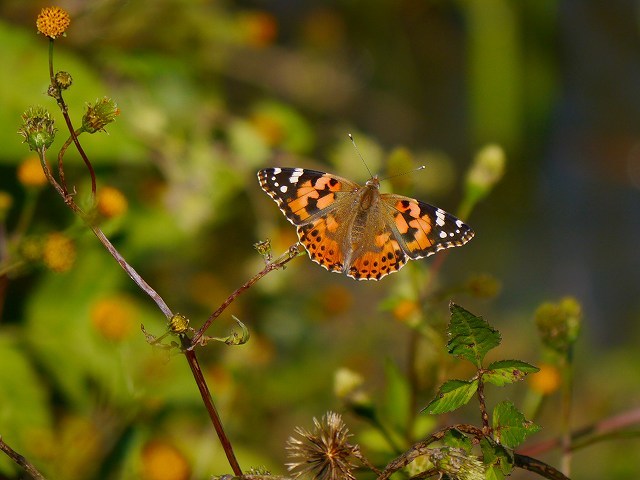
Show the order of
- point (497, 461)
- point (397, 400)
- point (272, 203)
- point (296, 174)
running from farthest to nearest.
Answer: point (272, 203) < point (296, 174) < point (397, 400) < point (497, 461)

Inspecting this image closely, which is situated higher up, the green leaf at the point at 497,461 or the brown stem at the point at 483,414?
the brown stem at the point at 483,414

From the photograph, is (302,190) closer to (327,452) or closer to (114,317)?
(114,317)

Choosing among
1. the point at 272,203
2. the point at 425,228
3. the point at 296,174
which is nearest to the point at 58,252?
the point at 296,174

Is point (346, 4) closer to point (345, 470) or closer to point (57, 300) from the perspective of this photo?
point (57, 300)

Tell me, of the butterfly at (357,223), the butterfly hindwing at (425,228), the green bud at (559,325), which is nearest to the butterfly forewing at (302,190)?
the butterfly at (357,223)

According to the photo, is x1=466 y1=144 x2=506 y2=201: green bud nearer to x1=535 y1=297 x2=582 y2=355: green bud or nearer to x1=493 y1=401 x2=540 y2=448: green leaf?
x1=535 y1=297 x2=582 y2=355: green bud

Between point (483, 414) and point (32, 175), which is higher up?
point (32, 175)

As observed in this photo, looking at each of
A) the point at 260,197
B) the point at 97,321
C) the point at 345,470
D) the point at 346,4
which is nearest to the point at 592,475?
the point at 260,197

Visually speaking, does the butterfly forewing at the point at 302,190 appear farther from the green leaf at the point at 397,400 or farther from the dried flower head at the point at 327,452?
the dried flower head at the point at 327,452
